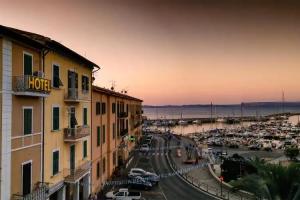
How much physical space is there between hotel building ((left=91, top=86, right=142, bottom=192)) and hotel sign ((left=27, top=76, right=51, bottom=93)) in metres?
14.8

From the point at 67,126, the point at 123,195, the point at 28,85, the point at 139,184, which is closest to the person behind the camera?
the point at 28,85

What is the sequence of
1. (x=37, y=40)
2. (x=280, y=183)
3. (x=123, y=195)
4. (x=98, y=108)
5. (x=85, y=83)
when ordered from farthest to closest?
(x=98, y=108) → (x=123, y=195) → (x=85, y=83) → (x=37, y=40) → (x=280, y=183)

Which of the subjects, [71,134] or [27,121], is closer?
[27,121]

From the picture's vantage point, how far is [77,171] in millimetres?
30000

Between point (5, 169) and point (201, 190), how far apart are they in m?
27.6

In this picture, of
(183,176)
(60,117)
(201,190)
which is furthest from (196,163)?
(60,117)

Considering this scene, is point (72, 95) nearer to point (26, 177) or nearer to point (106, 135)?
point (26, 177)

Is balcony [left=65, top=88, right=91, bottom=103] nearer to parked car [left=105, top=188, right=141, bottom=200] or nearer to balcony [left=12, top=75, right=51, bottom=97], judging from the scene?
balcony [left=12, top=75, right=51, bottom=97]

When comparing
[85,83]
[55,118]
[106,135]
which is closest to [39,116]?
[55,118]

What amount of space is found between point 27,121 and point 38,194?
4.65m

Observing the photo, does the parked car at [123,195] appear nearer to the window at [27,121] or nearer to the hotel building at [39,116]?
the hotel building at [39,116]

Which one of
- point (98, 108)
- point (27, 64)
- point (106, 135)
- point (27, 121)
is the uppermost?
point (27, 64)

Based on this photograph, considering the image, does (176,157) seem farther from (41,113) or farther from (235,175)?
(41,113)

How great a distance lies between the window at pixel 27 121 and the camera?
69.2 feet
